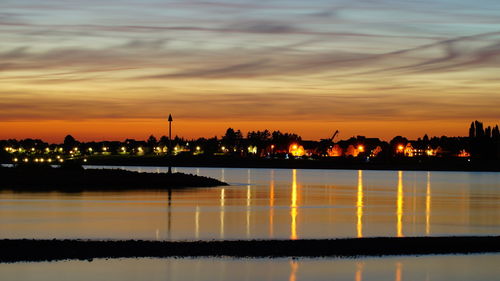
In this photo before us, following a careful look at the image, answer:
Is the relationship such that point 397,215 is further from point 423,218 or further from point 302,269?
point 302,269

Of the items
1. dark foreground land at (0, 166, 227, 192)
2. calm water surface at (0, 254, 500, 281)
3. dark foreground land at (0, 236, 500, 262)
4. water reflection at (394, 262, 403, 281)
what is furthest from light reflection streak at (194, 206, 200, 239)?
dark foreground land at (0, 166, 227, 192)

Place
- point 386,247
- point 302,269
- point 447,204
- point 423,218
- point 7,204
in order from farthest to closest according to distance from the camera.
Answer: point 447,204 → point 7,204 → point 423,218 → point 386,247 → point 302,269

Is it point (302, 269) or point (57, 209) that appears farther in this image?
point (57, 209)

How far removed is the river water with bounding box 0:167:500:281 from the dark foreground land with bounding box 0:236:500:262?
909 millimetres

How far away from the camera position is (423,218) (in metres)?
46.8

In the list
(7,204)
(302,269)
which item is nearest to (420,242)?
(302,269)

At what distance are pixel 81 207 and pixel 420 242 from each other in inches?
1035

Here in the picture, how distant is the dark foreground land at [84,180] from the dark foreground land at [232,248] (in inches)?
1725

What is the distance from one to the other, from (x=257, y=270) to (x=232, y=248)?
3373mm

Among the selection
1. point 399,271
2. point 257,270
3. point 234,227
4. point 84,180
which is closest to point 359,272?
point 399,271

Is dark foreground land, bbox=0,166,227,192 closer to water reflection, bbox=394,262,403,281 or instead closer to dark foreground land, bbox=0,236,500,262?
dark foreground land, bbox=0,236,500,262

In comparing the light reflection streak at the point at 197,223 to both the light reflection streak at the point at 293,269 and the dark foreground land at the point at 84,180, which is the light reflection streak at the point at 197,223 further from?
the dark foreground land at the point at 84,180

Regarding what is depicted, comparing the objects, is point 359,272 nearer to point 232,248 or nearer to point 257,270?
point 257,270

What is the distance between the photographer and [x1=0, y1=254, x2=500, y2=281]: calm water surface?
22.6 metres
